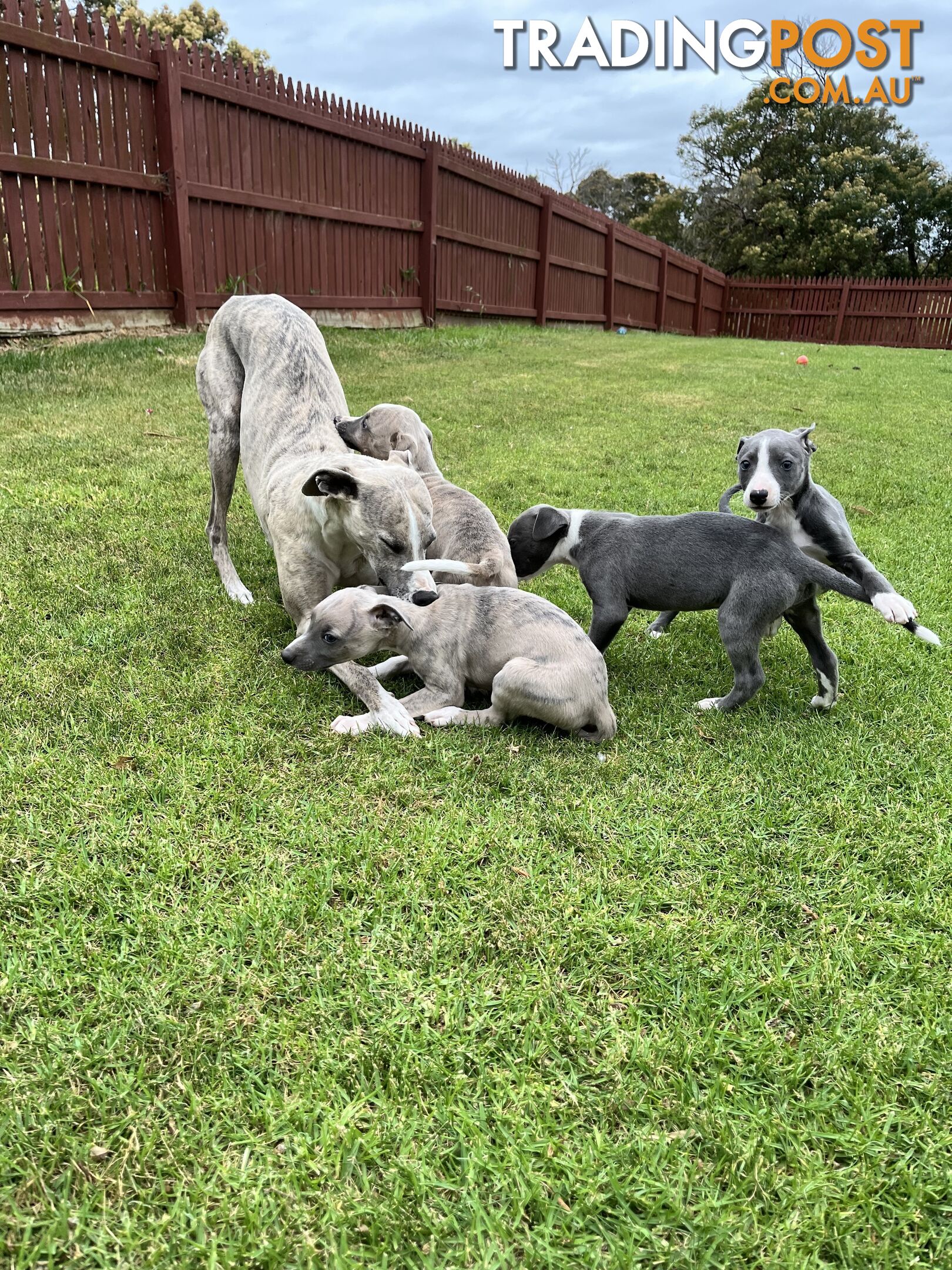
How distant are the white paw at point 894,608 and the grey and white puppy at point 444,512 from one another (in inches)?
63.6

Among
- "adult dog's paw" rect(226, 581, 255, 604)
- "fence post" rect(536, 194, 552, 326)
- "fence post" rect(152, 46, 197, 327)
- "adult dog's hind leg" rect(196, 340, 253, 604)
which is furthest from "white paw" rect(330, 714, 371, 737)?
"fence post" rect(536, 194, 552, 326)

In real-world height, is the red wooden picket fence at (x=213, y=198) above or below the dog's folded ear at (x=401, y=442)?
above

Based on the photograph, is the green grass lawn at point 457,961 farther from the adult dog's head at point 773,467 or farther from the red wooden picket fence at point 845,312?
the red wooden picket fence at point 845,312

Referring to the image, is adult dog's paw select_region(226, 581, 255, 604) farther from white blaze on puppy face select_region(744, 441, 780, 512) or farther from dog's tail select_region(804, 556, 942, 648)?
dog's tail select_region(804, 556, 942, 648)

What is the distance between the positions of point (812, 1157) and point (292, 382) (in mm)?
4068

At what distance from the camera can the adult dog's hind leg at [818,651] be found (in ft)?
11.5

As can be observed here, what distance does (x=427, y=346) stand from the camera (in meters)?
12.5

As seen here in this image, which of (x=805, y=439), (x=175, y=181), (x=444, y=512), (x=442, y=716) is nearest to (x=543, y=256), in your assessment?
(x=175, y=181)

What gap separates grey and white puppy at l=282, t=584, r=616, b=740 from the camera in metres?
3.08

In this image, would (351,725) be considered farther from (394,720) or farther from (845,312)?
(845,312)

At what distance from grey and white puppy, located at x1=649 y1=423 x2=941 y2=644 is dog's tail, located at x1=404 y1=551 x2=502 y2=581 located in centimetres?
118

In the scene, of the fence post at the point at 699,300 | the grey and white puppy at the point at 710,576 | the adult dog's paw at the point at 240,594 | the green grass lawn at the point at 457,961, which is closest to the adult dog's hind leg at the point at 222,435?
the adult dog's paw at the point at 240,594

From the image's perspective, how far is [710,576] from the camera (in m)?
3.49

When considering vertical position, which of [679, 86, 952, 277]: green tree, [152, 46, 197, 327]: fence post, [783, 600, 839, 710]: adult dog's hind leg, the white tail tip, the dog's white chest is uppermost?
[679, 86, 952, 277]: green tree
